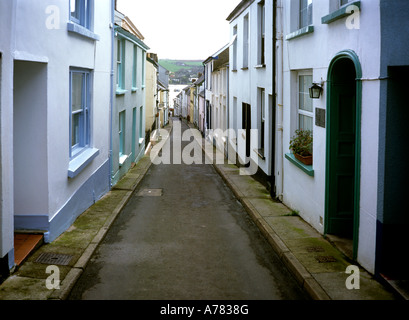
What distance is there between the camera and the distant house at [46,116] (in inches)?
252

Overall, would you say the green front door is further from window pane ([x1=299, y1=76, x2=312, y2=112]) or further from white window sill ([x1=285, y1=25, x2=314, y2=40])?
window pane ([x1=299, y1=76, x2=312, y2=112])

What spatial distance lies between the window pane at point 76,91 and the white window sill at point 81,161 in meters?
1.04

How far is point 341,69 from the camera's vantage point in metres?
8.38

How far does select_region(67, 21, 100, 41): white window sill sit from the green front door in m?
4.99

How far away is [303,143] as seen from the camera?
10445 mm

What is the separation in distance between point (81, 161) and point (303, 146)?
4837 millimetres

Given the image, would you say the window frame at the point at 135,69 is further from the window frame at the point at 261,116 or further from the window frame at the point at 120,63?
the window frame at the point at 261,116

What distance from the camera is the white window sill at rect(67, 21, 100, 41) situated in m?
9.05

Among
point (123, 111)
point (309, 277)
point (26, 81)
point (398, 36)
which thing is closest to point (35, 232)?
point (26, 81)

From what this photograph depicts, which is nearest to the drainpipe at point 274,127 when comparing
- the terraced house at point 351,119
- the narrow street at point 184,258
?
the terraced house at point 351,119

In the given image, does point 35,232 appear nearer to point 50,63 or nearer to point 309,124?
point 50,63

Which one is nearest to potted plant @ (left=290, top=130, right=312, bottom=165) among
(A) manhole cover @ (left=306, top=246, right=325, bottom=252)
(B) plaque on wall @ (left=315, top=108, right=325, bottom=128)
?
(B) plaque on wall @ (left=315, top=108, right=325, bottom=128)

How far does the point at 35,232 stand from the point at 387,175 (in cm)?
577
